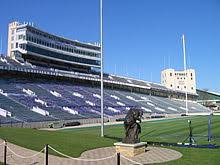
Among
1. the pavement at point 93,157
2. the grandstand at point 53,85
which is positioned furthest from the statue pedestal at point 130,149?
the grandstand at point 53,85

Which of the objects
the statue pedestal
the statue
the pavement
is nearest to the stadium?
the pavement

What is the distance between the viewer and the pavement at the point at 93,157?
14.9 m

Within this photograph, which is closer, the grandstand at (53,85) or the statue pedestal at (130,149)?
the statue pedestal at (130,149)

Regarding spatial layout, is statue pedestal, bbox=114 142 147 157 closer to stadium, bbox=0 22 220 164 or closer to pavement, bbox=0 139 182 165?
pavement, bbox=0 139 182 165

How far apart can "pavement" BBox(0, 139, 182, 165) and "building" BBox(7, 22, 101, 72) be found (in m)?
62.1

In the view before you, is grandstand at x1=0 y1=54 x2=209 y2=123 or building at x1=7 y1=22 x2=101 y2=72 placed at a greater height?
building at x1=7 y1=22 x2=101 y2=72

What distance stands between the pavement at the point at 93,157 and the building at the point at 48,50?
6210 cm

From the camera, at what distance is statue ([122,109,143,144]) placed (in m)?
17.4

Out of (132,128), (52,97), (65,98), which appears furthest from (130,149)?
(65,98)

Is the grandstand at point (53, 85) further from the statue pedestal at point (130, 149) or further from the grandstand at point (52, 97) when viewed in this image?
the statue pedestal at point (130, 149)

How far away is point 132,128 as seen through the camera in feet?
58.0

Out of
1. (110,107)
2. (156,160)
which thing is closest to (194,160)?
(156,160)

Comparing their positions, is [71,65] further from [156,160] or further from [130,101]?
[156,160]

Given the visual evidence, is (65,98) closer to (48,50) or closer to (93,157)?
(48,50)
